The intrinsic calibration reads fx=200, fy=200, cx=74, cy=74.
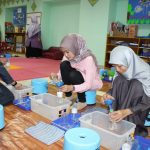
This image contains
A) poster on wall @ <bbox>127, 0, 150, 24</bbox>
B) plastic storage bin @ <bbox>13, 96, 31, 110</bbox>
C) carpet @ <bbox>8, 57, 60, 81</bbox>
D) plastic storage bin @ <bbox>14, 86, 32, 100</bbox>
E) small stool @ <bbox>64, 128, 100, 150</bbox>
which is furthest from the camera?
poster on wall @ <bbox>127, 0, 150, 24</bbox>

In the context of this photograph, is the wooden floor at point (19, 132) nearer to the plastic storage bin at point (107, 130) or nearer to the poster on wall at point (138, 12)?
the plastic storage bin at point (107, 130)

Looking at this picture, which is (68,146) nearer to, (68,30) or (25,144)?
(25,144)

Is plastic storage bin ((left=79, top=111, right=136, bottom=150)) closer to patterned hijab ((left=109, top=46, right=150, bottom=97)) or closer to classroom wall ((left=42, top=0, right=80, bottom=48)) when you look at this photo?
patterned hijab ((left=109, top=46, right=150, bottom=97))

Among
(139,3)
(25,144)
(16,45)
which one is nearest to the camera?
(25,144)

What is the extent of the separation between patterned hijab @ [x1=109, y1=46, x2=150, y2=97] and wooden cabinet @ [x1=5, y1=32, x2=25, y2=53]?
6728 millimetres

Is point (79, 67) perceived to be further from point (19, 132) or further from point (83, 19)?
point (83, 19)

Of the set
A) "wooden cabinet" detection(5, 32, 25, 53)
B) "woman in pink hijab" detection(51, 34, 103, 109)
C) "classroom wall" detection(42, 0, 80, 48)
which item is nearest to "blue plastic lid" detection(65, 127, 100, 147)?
"woman in pink hijab" detection(51, 34, 103, 109)

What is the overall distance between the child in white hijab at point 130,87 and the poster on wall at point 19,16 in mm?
6971

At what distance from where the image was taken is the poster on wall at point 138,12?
4.39 metres

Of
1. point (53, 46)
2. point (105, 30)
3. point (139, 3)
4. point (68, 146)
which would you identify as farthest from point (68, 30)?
point (68, 146)

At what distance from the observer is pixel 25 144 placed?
1.19m

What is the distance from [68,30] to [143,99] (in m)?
5.33

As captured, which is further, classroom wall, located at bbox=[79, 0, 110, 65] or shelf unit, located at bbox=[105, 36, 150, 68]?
classroom wall, located at bbox=[79, 0, 110, 65]

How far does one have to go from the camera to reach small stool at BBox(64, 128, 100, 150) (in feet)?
2.81
